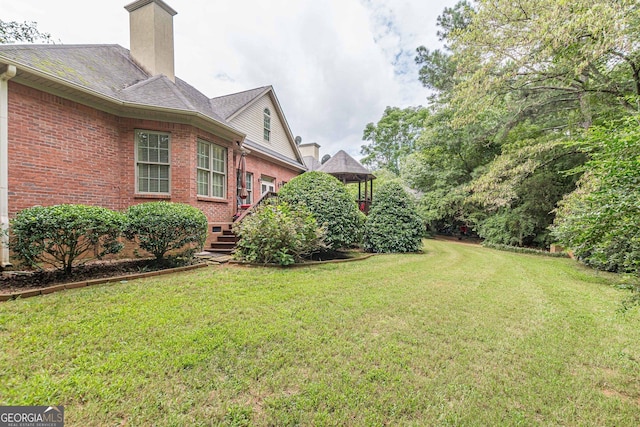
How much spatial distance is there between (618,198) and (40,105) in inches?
379

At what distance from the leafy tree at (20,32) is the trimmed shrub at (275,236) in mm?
18624

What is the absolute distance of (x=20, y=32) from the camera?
572 inches

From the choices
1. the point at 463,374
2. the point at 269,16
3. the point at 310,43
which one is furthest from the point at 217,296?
the point at 310,43

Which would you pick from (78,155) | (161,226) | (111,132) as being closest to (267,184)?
(111,132)

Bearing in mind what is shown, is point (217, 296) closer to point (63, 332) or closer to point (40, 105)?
point (63, 332)

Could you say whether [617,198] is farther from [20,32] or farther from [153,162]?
[20,32]

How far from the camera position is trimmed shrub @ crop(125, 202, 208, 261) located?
5.57m

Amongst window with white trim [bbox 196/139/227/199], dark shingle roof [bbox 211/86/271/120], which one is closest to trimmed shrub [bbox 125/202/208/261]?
window with white trim [bbox 196/139/227/199]

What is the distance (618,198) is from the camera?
220 cm

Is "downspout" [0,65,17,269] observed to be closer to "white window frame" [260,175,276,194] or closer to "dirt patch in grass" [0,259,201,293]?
"dirt patch in grass" [0,259,201,293]

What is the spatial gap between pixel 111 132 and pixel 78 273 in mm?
4003

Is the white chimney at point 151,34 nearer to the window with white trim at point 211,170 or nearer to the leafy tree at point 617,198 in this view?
the window with white trim at point 211,170

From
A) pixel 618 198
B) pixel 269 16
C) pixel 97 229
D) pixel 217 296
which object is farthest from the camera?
pixel 269 16

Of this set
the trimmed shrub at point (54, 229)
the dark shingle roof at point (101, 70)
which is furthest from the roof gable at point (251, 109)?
the trimmed shrub at point (54, 229)
